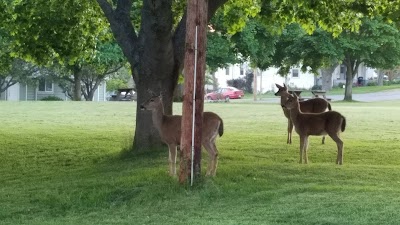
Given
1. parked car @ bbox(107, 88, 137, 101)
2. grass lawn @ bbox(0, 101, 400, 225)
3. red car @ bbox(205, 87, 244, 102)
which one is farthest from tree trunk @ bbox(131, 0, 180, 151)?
red car @ bbox(205, 87, 244, 102)

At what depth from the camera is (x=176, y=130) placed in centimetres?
1392

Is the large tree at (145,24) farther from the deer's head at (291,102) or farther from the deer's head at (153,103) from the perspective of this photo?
the deer's head at (291,102)

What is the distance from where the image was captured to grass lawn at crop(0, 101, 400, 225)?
10.2m

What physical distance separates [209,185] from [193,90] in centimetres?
149

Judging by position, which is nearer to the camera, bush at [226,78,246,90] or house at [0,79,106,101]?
house at [0,79,106,101]

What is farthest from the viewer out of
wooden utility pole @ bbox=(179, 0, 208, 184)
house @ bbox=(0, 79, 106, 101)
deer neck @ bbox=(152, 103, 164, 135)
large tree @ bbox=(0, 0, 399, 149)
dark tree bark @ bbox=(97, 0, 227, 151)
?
house @ bbox=(0, 79, 106, 101)

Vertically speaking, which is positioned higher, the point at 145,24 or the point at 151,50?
the point at 145,24

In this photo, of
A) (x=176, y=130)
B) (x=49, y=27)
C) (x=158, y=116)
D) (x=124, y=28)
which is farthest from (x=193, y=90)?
(x=49, y=27)

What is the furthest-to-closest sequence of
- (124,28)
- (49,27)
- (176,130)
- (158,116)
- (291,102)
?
(49,27), (124,28), (291,102), (158,116), (176,130)

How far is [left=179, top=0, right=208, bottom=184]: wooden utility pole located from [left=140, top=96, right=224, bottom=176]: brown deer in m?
0.94

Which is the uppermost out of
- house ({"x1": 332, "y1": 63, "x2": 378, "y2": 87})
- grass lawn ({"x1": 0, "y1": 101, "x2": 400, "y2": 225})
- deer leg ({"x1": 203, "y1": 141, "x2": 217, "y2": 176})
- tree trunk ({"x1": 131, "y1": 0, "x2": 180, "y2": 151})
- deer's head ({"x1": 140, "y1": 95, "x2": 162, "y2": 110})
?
house ({"x1": 332, "y1": 63, "x2": 378, "y2": 87})

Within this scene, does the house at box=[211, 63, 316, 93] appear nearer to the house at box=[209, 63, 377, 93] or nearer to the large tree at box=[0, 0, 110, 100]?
the house at box=[209, 63, 377, 93]

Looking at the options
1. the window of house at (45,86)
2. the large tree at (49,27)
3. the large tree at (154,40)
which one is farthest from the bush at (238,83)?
the large tree at (154,40)

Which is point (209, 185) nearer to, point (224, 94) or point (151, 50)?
point (151, 50)
